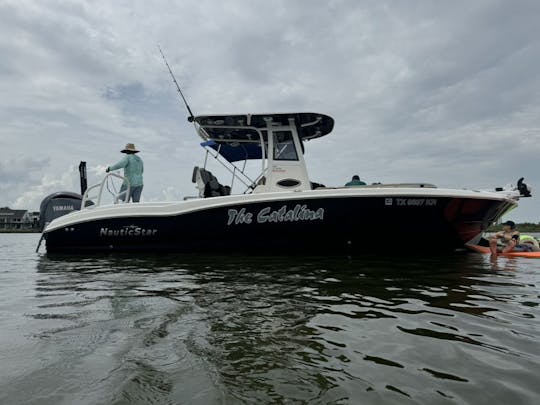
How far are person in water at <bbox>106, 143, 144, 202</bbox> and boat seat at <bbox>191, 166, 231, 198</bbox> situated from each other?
1248 mm

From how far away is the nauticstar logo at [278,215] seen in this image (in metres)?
→ 7.42

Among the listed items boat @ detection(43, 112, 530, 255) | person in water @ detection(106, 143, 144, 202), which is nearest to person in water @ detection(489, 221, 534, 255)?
boat @ detection(43, 112, 530, 255)

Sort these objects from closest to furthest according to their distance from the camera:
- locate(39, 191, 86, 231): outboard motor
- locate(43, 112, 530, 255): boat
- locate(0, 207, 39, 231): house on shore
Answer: locate(43, 112, 530, 255): boat
locate(39, 191, 86, 231): outboard motor
locate(0, 207, 39, 231): house on shore

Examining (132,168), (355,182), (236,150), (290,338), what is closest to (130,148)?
(132,168)

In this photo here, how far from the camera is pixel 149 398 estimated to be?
5.18 feet

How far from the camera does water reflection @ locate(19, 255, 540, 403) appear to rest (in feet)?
5.56

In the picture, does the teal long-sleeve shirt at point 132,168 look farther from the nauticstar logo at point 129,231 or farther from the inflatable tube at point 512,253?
the inflatable tube at point 512,253

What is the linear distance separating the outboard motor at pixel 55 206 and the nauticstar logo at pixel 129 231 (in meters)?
2.83

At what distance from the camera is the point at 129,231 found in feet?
27.8

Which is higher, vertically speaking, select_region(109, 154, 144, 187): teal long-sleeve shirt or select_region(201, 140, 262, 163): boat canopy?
select_region(201, 140, 262, 163): boat canopy

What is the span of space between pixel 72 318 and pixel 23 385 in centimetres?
128

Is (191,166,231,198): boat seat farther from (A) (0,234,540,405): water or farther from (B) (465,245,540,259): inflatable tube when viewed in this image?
(B) (465,245,540,259): inflatable tube

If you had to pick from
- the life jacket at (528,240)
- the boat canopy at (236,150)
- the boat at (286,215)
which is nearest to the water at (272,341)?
the boat at (286,215)

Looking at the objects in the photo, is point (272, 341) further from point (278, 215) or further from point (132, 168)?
point (132, 168)
